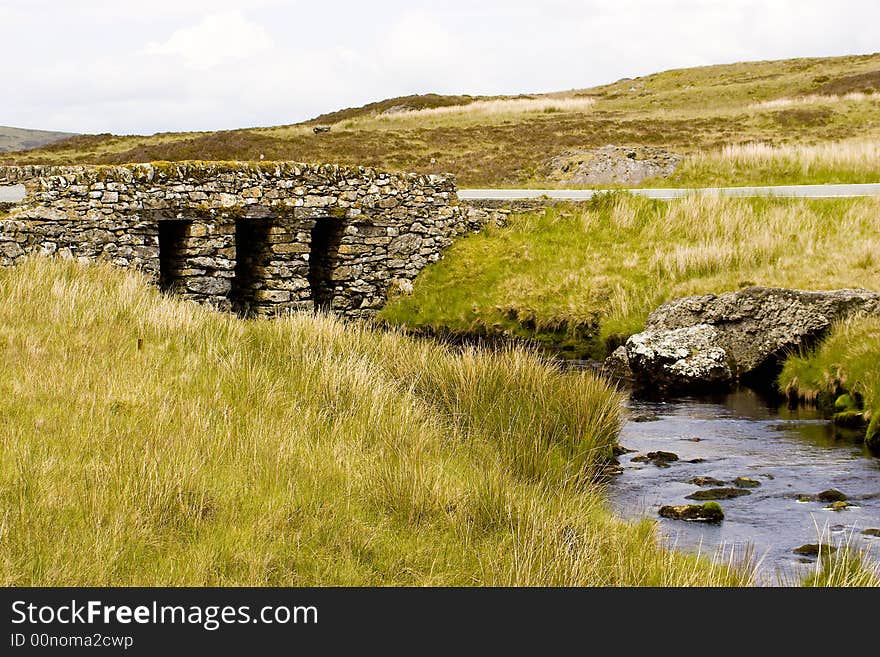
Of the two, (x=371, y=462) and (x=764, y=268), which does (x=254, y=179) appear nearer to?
(x=764, y=268)

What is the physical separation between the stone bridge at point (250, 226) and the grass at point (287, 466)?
5069 millimetres

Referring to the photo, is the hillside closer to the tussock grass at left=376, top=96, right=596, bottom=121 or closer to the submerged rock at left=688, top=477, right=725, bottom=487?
the tussock grass at left=376, top=96, right=596, bottom=121

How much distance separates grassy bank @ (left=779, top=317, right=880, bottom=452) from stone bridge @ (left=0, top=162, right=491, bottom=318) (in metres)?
8.57

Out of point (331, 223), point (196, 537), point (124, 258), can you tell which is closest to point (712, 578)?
point (196, 537)

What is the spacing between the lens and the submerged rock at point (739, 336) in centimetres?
1419

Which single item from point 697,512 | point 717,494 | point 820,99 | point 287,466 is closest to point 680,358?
point 717,494

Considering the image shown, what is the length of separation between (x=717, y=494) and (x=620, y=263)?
920 centimetres

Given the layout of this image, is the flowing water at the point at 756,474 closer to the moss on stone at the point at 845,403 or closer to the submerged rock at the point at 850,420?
the submerged rock at the point at 850,420

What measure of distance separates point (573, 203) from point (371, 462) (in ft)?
47.3

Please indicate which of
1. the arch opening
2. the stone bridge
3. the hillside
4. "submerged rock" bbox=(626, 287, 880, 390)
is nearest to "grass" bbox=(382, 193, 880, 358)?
"submerged rock" bbox=(626, 287, 880, 390)

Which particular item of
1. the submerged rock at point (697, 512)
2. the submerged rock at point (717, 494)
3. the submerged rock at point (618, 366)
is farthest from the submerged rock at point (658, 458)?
the submerged rock at point (618, 366)

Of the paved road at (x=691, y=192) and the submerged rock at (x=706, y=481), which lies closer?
the submerged rock at (x=706, y=481)

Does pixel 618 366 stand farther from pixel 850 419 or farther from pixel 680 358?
pixel 850 419

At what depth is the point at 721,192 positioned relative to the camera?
67.4 ft
